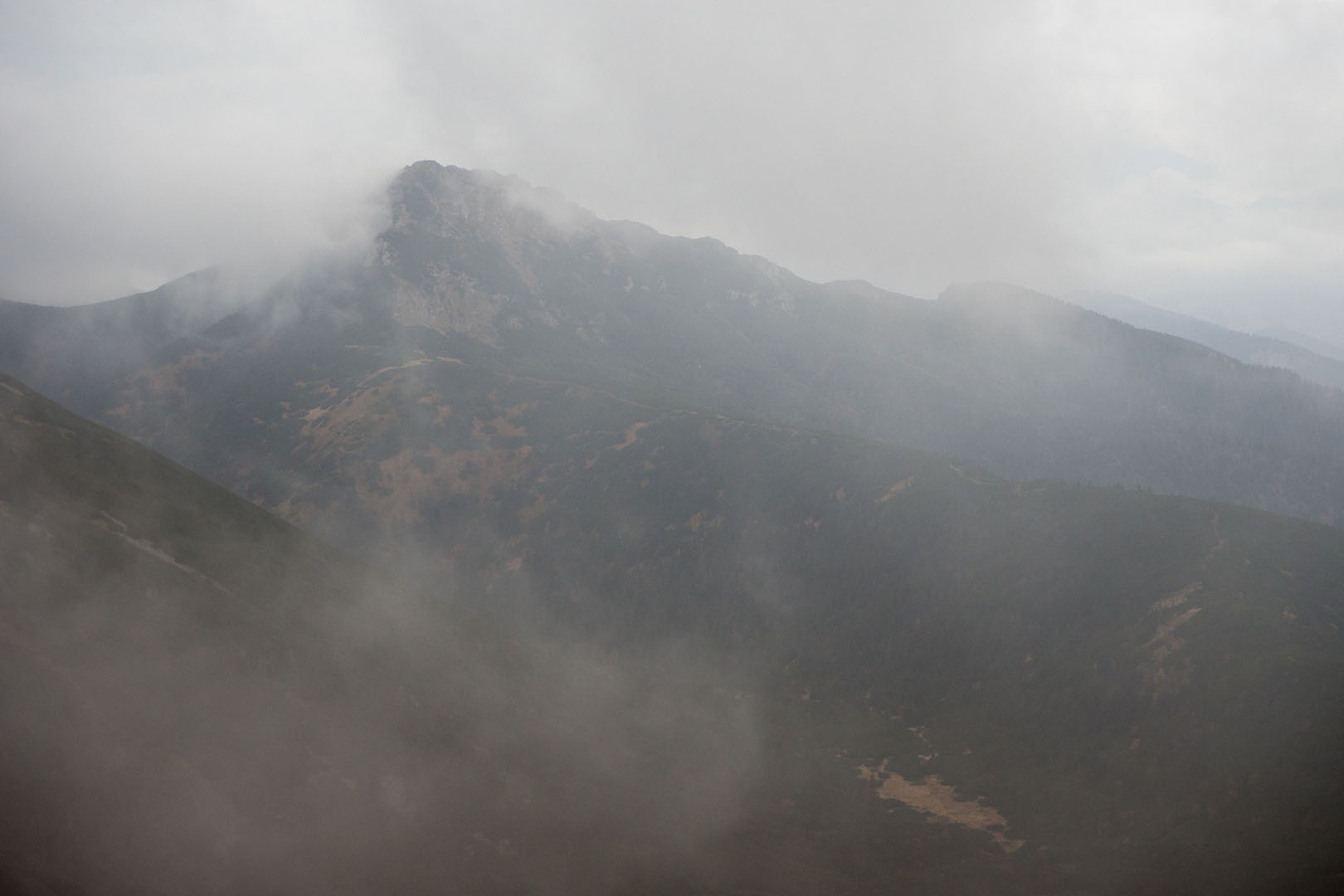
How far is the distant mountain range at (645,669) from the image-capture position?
30125 mm

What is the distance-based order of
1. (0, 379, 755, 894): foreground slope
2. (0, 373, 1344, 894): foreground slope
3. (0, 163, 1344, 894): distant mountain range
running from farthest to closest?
(0, 163, 1344, 894): distant mountain range, (0, 373, 1344, 894): foreground slope, (0, 379, 755, 894): foreground slope

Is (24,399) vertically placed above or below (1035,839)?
above

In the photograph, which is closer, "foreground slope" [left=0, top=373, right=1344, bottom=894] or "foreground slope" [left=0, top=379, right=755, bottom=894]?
"foreground slope" [left=0, top=379, right=755, bottom=894]

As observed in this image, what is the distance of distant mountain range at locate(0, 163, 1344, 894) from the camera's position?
98.8 feet

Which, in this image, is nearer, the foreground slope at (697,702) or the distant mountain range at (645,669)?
the foreground slope at (697,702)

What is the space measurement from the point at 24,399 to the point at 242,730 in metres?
26.5

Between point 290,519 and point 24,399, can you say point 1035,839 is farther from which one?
A: point 290,519

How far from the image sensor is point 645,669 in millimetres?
86875

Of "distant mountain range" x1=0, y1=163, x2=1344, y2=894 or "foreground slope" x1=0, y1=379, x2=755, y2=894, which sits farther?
"distant mountain range" x1=0, y1=163, x2=1344, y2=894

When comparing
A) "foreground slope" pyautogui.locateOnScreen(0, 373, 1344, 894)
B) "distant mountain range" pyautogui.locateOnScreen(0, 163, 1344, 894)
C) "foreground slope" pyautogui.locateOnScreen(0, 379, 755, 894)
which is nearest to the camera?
"foreground slope" pyautogui.locateOnScreen(0, 379, 755, 894)

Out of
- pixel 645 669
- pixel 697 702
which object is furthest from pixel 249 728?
pixel 645 669

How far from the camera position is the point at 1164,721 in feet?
199

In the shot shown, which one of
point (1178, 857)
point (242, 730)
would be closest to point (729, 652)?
point (1178, 857)

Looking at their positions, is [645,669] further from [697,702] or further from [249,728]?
[249,728]
